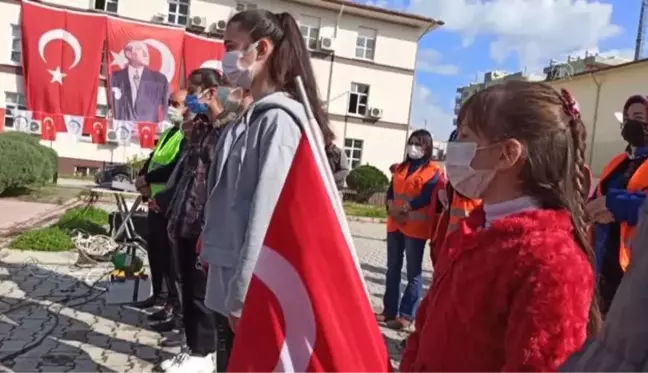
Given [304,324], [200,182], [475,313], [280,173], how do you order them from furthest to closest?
[200,182] → [280,173] → [304,324] → [475,313]

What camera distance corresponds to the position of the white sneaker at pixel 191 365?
425cm

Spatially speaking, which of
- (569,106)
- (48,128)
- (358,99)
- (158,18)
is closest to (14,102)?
(48,128)

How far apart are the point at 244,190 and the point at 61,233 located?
7960 mm

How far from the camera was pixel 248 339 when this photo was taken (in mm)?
2078

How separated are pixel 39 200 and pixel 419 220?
12.4 metres

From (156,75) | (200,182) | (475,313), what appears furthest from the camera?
(156,75)

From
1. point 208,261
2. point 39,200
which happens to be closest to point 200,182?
point 208,261

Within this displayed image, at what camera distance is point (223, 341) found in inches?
127

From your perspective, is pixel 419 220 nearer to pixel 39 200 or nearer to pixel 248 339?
pixel 248 339

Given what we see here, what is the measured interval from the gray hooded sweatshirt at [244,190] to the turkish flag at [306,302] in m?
0.49

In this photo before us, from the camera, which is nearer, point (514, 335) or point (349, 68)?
point (514, 335)

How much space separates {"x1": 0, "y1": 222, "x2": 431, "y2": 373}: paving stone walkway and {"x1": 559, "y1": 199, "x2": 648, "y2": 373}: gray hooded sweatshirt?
13.6ft

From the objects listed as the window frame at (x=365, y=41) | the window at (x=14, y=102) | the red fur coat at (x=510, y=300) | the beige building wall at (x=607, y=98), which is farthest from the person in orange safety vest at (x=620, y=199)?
the window frame at (x=365, y=41)

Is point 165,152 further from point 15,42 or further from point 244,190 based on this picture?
point 15,42
